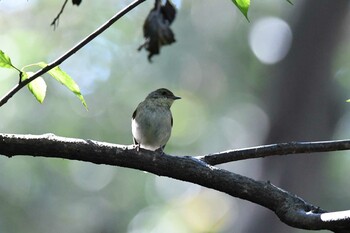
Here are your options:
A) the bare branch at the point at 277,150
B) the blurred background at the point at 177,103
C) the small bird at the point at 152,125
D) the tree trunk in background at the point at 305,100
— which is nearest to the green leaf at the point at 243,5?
the bare branch at the point at 277,150

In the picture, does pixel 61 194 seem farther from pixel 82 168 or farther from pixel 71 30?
pixel 71 30

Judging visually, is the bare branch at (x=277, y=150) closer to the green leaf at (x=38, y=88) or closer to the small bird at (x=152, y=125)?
the green leaf at (x=38, y=88)

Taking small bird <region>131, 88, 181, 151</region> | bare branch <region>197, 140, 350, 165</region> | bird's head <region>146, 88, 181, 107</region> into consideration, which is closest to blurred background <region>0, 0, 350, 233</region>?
bird's head <region>146, 88, 181, 107</region>

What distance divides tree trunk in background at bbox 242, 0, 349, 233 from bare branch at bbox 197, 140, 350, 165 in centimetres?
659

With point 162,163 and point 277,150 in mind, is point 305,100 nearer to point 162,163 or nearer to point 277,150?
point 277,150

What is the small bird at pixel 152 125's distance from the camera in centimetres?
593

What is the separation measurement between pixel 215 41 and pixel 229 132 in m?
3.25

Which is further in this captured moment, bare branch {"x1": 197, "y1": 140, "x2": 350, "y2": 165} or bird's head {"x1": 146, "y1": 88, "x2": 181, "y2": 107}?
bird's head {"x1": 146, "y1": 88, "x2": 181, "y2": 107}

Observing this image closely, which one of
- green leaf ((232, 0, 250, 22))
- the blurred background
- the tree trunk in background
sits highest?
the blurred background

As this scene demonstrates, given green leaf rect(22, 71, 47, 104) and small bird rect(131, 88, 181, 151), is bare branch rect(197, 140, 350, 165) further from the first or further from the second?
small bird rect(131, 88, 181, 151)

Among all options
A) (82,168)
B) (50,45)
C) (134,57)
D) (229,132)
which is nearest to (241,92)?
(229,132)

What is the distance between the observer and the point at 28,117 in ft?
61.0

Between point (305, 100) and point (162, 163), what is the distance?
26.4 ft

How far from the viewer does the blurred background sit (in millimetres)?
11227
